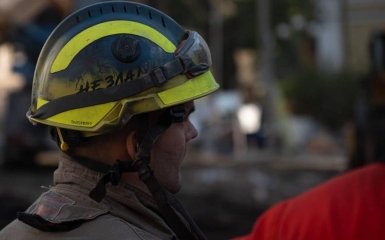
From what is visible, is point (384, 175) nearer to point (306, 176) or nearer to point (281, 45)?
point (306, 176)

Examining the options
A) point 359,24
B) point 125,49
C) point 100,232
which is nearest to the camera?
point 100,232

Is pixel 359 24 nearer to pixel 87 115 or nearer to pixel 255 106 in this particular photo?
pixel 255 106

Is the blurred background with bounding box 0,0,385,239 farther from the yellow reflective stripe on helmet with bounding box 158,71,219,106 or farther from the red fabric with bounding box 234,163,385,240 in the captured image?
the yellow reflective stripe on helmet with bounding box 158,71,219,106

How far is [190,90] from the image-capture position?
6.19 feet

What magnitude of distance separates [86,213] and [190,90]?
344 millimetres

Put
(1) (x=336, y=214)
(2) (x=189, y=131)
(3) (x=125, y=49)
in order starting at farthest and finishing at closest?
1. (1) (x=336, y=214)
2. (2) (x=189, y=131)
3. (3) (x=125, y=49)

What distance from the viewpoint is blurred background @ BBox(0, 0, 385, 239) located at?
34.3ft

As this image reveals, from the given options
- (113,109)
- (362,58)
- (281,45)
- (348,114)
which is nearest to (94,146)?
(113,109)

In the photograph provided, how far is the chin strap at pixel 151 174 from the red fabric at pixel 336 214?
137 centimetres

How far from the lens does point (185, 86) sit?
188 cm

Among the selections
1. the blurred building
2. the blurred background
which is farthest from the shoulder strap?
the blurred building

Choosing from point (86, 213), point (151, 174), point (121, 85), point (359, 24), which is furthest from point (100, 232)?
point (359, 24)

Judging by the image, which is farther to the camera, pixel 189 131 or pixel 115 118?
pixel 189 131

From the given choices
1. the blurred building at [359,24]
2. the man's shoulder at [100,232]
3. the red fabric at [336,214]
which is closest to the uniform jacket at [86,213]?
the man's shoulder at [100,232]
